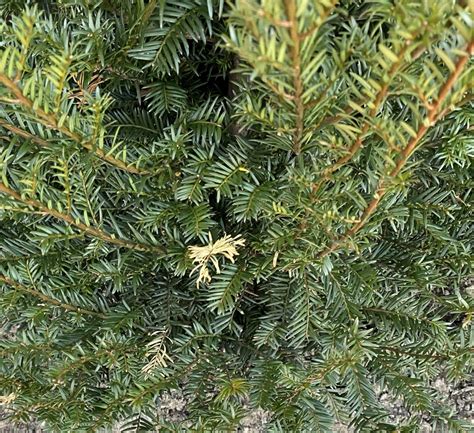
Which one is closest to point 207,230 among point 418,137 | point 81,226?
point 81,226

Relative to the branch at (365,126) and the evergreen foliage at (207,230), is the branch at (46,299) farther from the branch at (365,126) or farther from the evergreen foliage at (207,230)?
the branch at (365,126)

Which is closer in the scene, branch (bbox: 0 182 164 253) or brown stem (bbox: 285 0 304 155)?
brown stem (bbox: 285 0 304 155)

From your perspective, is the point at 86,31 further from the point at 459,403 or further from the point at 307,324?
the point at 459,403

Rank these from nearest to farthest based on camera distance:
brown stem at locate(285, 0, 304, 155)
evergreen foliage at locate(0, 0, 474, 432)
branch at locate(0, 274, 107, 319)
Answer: brown stem at locate(285, 0, 304, 155), evergreen foliage at locate(0, 0, 474, 432), branch at locate(0, 274, 107, 319)

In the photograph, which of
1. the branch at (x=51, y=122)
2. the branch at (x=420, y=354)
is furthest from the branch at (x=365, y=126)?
the branch at (x=420, y=354)

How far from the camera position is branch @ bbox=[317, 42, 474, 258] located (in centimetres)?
26

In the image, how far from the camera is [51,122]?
37 centimetres

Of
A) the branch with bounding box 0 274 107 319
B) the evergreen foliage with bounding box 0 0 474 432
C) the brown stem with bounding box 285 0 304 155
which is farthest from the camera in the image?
the branch with bounding box 0 274 107 319

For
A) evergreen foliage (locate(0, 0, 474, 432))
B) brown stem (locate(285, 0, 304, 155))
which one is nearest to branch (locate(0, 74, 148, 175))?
evergreen foliage (locate(0, 0, 474, 432))

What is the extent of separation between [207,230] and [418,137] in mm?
254

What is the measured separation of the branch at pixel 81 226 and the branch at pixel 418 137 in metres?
0.21

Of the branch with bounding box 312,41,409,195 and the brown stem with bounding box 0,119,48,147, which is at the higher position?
the branch with bounding box 312,41,409,195

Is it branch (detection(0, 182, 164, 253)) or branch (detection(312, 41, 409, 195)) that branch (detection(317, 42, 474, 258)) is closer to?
branch (detection(312, 41, 409, 195))

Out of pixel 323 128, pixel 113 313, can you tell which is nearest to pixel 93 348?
pixel 113 313
